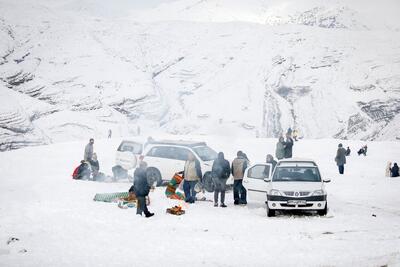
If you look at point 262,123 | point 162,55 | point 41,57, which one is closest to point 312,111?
point 262,123

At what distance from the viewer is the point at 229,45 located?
81375 millimetres

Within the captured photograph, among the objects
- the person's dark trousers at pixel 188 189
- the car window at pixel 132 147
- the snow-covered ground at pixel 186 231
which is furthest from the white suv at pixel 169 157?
the person's dark trousers at pixel 188 189

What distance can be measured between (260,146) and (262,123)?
26.2 meters

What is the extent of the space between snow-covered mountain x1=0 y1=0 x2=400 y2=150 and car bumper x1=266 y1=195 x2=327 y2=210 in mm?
45494

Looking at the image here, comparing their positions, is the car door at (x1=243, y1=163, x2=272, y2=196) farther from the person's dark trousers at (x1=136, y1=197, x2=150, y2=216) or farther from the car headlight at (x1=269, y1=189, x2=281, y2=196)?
the person's dark trousers at (x1=136, y1=197, x2=150, y2=216)

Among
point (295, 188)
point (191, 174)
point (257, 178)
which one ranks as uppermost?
point (191, 174)

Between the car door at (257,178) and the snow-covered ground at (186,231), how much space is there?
0.34 meters

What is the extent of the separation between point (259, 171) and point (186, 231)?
5.31 meters

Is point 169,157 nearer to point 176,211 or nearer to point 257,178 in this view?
point 257,178

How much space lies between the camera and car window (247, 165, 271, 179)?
15.1 metres

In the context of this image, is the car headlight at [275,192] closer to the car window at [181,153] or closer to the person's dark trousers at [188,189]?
the person's dark trousers at [188,189]

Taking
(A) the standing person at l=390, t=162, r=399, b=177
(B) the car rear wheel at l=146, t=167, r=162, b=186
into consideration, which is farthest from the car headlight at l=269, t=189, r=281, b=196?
(A) the standing person at l=390, t=162, r=399, b=177

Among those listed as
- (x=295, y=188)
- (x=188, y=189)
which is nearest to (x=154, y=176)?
(x=188, y=189)

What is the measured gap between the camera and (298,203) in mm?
12148
